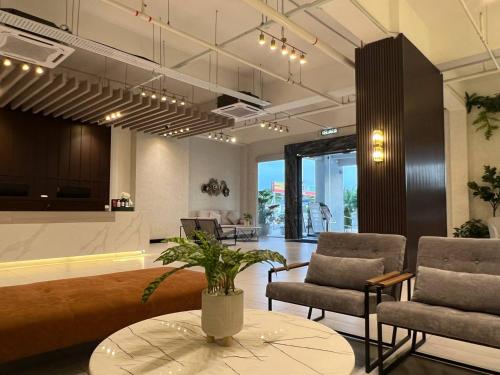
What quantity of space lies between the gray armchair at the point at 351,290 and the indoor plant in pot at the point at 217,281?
1061 millimetres

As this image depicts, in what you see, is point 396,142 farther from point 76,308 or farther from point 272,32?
point 76,308

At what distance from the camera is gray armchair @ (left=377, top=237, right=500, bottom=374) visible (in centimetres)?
218

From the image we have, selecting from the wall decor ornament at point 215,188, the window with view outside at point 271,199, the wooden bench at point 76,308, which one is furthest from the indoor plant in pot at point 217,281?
the window with view outside at point 271,199

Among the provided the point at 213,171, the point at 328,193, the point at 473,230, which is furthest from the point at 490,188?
the point at 213,171

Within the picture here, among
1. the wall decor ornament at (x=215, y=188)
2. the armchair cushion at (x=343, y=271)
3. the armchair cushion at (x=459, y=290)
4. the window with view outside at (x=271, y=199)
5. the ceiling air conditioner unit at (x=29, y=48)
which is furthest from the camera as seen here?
the window with view outside at (x=271, y=199)

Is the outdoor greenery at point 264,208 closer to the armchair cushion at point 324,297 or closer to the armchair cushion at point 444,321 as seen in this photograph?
the armchair cushion at point 324,297

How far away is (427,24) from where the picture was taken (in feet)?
21.9

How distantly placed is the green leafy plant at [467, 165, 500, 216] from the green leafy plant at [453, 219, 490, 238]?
40 centimetres

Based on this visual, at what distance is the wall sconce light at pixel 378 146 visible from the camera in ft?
17.7

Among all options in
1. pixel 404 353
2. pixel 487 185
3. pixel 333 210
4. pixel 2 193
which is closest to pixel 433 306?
pixel 404 353

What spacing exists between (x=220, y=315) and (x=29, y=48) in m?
5.21

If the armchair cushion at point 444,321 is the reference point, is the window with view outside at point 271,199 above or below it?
above

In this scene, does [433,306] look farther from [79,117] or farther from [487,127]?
[79,117]

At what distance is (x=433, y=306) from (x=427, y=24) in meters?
5.94
